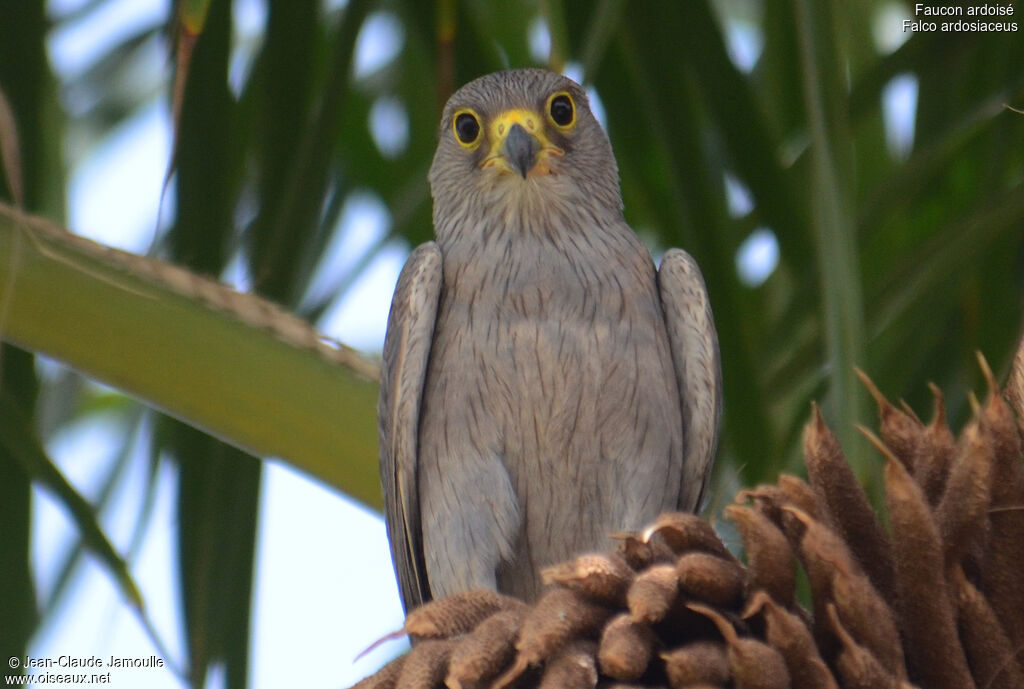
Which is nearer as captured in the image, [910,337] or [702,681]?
[702,681]

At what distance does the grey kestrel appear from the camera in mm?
2551

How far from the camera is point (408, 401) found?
8.57 ft

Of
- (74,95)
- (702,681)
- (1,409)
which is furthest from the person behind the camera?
(74,95)

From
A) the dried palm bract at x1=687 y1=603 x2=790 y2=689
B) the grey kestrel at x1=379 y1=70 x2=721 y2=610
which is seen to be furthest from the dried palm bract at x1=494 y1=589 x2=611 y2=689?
the grey kestrel at x1=379 y1=70 x2=721 y2=610

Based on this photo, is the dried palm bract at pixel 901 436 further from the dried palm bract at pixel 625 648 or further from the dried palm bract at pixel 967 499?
the dried palm bract at pixel 625 648

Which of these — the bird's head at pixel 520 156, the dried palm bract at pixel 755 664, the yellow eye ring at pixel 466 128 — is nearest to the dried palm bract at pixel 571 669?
the dried palm bract at pixel 755 664

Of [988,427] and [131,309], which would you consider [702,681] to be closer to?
[988,427]

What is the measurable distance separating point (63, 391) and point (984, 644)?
8.08 ft

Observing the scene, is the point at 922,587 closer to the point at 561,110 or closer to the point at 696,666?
the point at 696,666

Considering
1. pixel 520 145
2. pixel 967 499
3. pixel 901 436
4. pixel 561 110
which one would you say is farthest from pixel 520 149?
pixel 967 499

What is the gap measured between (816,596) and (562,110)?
7.52 ft

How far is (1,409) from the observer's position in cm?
177

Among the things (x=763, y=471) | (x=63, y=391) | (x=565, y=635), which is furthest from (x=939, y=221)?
(x=63, y=391)

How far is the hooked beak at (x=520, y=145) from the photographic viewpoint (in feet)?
9.48
